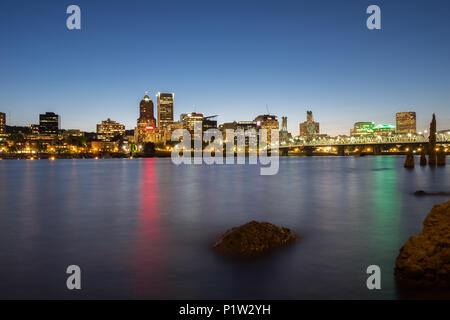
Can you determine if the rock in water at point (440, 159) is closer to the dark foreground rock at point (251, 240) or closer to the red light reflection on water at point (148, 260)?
the red light reflection on water at point (148, 260)

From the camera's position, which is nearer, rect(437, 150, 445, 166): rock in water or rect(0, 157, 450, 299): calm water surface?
rect(0, 157, 450, 299): calm water surface

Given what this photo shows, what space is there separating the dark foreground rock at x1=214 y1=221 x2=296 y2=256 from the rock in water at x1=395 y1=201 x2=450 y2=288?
3.75m

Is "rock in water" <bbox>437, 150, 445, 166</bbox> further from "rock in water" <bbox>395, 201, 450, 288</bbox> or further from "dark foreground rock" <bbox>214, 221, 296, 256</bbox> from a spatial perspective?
"rock in water" <bbox>395, 201, 450, 288</bbox>

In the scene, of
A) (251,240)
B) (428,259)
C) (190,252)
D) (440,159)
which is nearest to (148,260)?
(190,252)

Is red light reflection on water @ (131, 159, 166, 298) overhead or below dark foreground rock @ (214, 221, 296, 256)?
below

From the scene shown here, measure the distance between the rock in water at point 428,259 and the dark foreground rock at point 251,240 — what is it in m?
3.75

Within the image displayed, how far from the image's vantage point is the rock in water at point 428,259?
7352mm

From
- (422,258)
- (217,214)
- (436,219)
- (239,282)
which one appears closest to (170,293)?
(239,282)

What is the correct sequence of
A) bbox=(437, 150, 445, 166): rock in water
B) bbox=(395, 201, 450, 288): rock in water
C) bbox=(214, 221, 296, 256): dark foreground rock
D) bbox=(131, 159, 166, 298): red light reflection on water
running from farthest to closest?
bbox=(437, 150, 445, 166): rock in water → bbox=(214, 221, 296, 256): dark foreground rock → bbox=(131, 159, 166, 298): red light reflection on water → bbox=(395, 201, 450, 288): rock in water

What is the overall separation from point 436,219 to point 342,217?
989 cm

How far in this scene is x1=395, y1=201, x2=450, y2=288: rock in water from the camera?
24.1ft

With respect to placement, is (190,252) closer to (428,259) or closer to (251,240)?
(251,240)

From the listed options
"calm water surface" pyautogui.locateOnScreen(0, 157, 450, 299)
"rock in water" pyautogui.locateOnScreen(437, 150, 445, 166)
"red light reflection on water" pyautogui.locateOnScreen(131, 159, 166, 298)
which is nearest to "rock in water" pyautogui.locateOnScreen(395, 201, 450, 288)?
"calm water surface" pyautogui.locateOnScreen(0, 157, 450, 299)

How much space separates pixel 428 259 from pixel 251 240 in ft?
15.1
